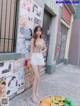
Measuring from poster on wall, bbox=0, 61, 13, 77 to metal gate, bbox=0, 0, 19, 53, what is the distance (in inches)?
11.3

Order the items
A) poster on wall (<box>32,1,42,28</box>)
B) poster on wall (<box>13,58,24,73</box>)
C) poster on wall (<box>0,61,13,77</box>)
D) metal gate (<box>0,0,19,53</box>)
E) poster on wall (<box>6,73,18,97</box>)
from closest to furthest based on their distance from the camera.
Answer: poster on wall (<box>0,61,13,77</box>), metal gate (<box>0,0,19,53</box>), poster on wall (<box>6,73,18,97</box>), poster on wall (<box>13,58,24,73</box>), poster on wall (<box>32,1,42,28</box>)

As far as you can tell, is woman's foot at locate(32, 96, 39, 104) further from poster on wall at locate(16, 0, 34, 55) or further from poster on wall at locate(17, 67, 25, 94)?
poster on wall at locate(16, 0, 34, 55)

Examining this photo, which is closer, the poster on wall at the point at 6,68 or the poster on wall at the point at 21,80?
the poster on wall at the point at 6,68

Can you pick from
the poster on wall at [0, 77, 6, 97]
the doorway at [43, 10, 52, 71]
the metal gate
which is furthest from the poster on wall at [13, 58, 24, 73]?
the doorway at [43, 10, 52, 71]

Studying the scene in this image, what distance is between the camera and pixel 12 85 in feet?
15.5

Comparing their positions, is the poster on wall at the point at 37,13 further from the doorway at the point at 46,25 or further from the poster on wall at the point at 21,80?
the doorway at the point at 46,25

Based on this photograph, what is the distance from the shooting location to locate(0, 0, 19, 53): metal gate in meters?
4.36

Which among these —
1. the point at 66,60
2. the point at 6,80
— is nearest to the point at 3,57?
the point at 6,80

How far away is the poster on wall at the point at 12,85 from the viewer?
4.51 meters

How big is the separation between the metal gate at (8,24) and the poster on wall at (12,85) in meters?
0.58

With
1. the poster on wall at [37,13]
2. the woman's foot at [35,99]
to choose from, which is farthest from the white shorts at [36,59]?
the poster on wall at [37,13]

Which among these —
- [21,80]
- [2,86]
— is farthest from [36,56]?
[2,86]

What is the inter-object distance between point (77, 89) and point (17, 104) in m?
2.67

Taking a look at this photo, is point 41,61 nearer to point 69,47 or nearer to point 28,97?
point 28,97
